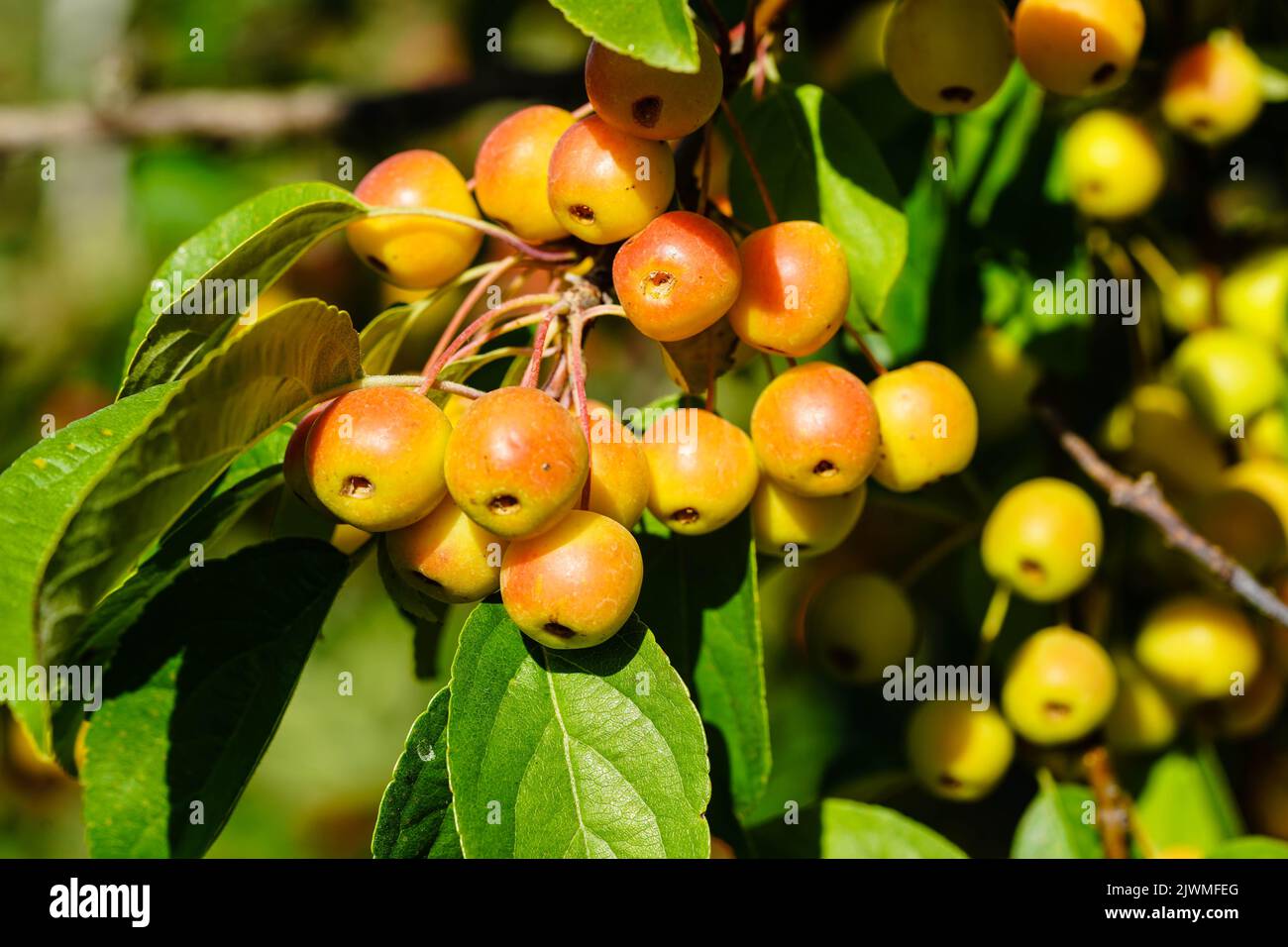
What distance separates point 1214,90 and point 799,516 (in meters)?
1.14

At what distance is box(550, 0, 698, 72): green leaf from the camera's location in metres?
0.98

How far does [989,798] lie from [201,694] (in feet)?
6.16

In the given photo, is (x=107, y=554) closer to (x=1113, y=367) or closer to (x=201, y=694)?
(x=201, y=694)

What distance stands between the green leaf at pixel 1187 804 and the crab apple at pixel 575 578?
1.32 metres

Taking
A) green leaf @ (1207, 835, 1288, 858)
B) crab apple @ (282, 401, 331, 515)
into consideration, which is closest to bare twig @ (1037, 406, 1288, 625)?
green leaf @ (1207, 835, 1288, 858)

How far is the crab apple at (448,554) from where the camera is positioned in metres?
1.13

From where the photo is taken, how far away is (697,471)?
1210mm

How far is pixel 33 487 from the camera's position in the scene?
93cm

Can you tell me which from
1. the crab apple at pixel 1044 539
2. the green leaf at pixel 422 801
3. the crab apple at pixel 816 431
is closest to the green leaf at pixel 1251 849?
the crab apple at pixel 1044 539

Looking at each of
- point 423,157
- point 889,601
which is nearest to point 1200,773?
point 889,601

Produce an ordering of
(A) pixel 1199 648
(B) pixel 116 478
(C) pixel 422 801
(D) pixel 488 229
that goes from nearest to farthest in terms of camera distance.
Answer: (B) pixel 116 478, (C) pixel 422 801, (D) pixel 488 229, (A) pixel 1199 648

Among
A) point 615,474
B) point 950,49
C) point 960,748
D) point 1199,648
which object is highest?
point 950,49
